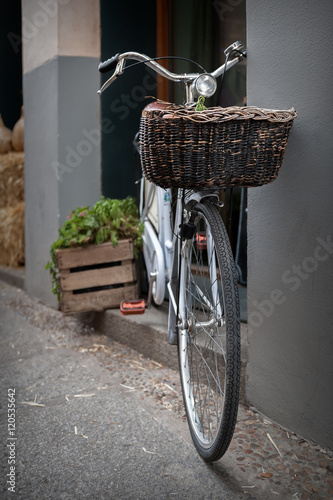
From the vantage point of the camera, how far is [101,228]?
3.72 meters

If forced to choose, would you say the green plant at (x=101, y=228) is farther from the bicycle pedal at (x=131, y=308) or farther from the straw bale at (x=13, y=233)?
the straw bale at (x=13, y=233)

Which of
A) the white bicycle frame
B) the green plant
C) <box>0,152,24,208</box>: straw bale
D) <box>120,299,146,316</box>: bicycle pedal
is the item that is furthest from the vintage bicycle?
<box>0,152,24,208</box>: straw bale

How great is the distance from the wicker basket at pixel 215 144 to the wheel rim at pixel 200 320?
32 centimetres

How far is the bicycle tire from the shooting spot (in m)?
1.82

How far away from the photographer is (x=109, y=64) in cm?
226

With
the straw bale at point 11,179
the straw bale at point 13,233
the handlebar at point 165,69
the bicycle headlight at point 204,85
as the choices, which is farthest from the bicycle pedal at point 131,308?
the straw bale at point 11,179

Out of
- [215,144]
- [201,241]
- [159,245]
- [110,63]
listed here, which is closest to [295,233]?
[201,241]

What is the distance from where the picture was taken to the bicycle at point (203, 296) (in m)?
1.83

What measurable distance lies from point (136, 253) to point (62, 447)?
1.81 metres

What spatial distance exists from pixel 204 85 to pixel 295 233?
711mm

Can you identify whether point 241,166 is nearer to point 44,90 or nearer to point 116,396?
point 116,396

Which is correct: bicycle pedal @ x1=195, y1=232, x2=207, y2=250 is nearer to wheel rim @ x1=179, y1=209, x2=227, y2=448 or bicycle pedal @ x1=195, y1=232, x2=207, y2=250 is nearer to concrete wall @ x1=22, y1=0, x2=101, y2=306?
wheel rim @ x1=179, y1=209, x2=227, y2=448

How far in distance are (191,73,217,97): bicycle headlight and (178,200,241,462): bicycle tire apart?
436 millimetres

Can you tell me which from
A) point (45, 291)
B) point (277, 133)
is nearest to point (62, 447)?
point (277, 133)
